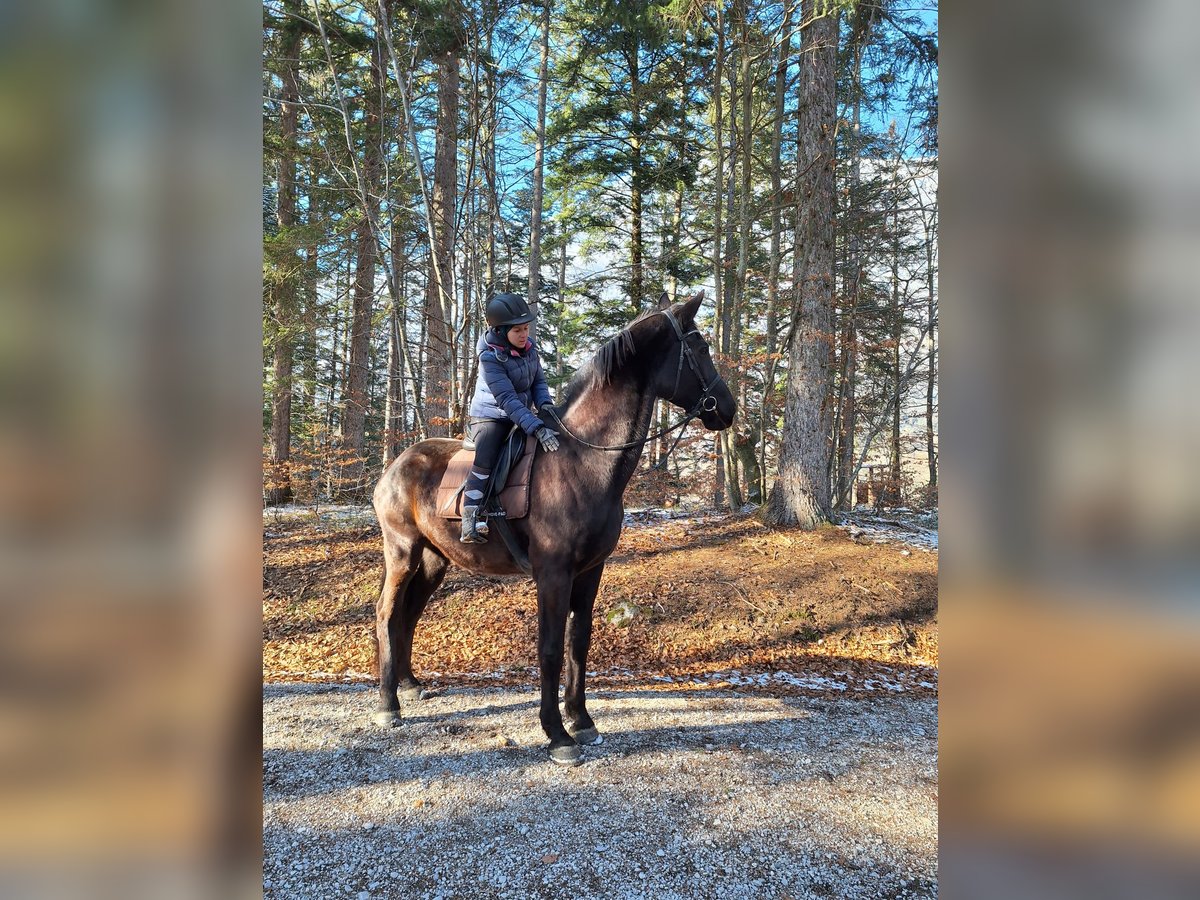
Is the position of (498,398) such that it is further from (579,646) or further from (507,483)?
(579,646)

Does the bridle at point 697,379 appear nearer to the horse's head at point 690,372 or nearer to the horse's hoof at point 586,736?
the horse's head at point 690,372

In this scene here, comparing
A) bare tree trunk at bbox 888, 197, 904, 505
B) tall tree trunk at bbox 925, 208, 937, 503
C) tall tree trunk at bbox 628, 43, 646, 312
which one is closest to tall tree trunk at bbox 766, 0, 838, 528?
tall tree trunk at bbox 925, 208, 937, 503

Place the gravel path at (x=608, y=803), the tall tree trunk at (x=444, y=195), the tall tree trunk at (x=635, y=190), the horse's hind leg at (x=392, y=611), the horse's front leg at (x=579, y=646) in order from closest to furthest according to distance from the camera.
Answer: the gravel path at (x=608, y=803) < the horse's front leg at (x=579, y=646) < the horse's hind leg at (x=392, y=611) < the tall tree trunk at (x=444, y=195) < the tall tree trunk at (x=635, y=190)

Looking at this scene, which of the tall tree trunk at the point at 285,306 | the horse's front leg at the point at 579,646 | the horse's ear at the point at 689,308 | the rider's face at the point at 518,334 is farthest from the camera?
the tall tree trunk at the point at 285,306

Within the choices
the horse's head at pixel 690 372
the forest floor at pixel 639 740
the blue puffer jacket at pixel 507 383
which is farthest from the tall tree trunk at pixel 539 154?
the horse's head at pixel 690 372

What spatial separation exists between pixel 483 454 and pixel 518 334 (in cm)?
75

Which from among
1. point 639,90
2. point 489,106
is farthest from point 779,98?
point 489,106

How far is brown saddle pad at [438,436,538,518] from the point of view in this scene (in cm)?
354

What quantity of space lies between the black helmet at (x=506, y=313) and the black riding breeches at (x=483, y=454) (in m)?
0.58

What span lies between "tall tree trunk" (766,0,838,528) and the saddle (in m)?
5.54

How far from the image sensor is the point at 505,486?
3590 mm

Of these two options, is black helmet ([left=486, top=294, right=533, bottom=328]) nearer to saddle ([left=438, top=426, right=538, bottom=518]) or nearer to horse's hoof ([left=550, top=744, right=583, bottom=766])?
saddle ([left=438, top=426, right=538, bottom=518])

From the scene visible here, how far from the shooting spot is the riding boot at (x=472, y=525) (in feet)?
11.6
